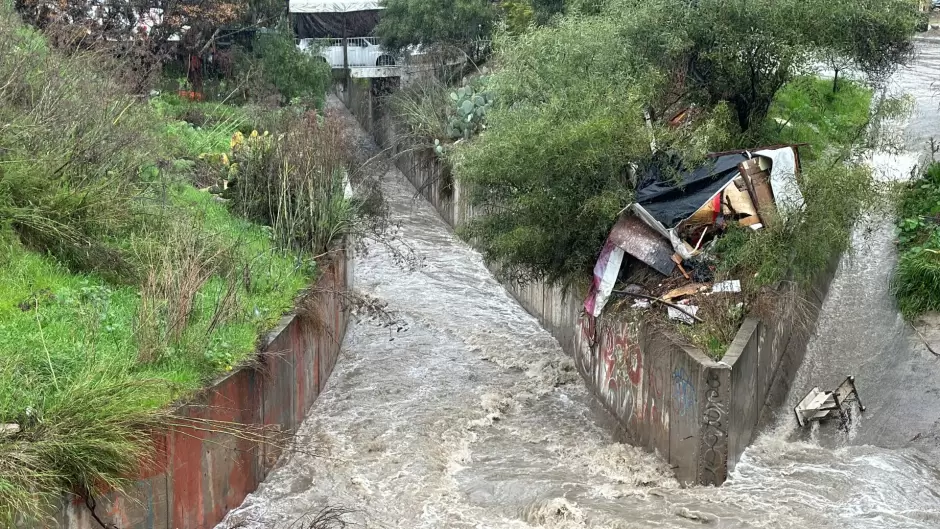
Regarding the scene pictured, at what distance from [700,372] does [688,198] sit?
378 cm

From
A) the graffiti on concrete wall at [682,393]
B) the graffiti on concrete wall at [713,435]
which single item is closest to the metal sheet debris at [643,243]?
the graffiti on concrete wall at [682,393]

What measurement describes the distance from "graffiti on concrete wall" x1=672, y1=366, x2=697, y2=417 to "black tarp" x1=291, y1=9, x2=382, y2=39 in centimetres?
2774

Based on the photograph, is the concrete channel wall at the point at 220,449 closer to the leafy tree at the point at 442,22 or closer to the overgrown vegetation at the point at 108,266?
the overgrown vegetation at the point at 108,266

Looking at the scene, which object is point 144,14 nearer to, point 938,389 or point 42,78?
point 42,78

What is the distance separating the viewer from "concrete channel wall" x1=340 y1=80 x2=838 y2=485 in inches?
491

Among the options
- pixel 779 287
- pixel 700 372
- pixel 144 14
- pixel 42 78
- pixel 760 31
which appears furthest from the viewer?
pixel 144 14

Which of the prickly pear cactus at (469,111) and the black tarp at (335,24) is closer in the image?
the prickly pear cactus at (469,111)

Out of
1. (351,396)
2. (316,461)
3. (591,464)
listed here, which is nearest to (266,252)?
(351,396)

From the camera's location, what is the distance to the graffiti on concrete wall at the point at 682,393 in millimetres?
12656

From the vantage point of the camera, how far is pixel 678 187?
15227 millimetres

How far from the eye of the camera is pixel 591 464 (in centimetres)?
1377

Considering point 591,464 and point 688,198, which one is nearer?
point 591,464

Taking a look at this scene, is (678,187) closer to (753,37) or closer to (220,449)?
(753,37)

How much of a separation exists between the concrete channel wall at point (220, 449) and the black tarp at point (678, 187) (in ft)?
17.9
